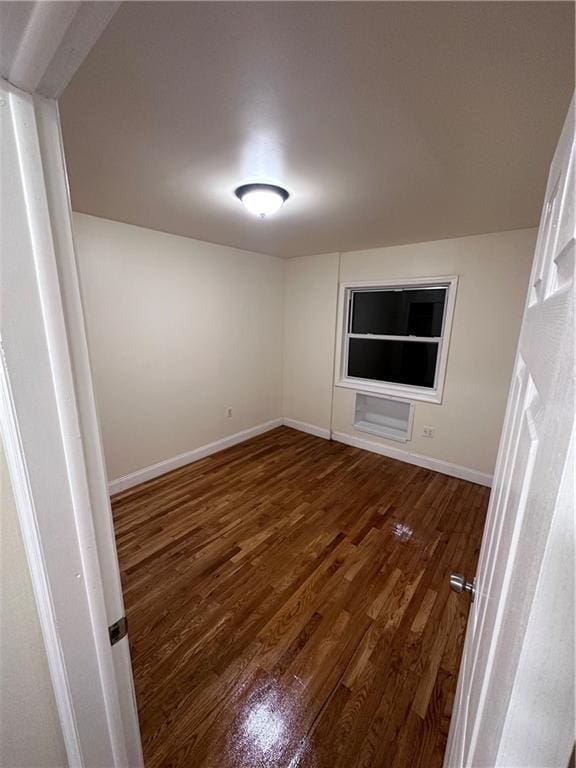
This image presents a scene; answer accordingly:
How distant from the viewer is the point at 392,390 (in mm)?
3467

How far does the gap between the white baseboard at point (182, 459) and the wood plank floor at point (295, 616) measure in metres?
0.10

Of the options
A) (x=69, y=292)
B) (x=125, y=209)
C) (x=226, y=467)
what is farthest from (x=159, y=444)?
(x=69, y=292)

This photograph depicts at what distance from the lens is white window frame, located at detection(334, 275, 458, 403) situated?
295 centimetres

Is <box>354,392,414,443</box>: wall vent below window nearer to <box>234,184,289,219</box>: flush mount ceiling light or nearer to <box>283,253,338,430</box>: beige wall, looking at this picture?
<box>283,253,338,430</box>: beige wall

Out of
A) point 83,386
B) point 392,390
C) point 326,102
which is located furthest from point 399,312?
point 83,386

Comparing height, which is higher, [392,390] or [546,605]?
[546,605]

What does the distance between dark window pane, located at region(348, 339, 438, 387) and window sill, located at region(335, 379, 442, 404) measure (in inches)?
2.8

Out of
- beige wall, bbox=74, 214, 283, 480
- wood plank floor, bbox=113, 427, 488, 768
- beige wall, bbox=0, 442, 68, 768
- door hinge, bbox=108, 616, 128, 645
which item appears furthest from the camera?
beige wall, bbox=74, 214, 283, 480

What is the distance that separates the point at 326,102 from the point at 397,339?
8.61ft

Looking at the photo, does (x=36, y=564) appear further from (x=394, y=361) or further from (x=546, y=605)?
(x=394, y=361)

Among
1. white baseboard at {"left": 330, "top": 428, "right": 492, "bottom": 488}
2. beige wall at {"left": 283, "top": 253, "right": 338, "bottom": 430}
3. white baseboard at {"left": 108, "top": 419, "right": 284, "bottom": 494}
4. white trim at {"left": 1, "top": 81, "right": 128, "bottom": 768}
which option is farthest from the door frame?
beige wall at {"left": 283, "top": 253, "right": 338, "bottom": 430}

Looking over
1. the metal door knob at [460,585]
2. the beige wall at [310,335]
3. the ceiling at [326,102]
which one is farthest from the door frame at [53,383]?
the beige wall at [310,335]

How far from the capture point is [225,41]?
2.80ft

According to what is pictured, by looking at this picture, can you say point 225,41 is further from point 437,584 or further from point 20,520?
point 437,584
